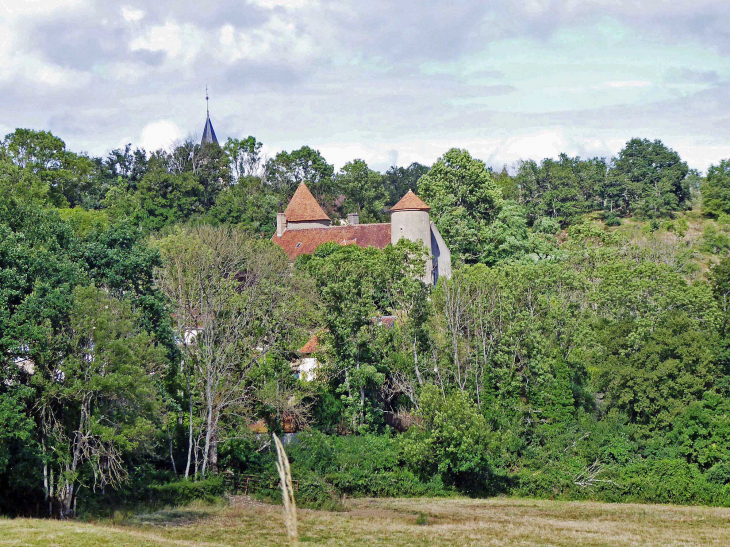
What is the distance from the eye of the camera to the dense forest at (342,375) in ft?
92.0

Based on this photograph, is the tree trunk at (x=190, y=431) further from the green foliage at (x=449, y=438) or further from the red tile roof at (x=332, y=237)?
the red tile roof at (x=332, y=237)

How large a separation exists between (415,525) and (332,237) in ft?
Answer: 137

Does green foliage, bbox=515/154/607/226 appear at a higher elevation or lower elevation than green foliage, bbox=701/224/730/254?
higher

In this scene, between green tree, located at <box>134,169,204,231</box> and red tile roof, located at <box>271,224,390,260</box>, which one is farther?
green tree, located at <box>134,169,204,231</box>

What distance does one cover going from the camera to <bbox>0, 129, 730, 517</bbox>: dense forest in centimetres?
2805

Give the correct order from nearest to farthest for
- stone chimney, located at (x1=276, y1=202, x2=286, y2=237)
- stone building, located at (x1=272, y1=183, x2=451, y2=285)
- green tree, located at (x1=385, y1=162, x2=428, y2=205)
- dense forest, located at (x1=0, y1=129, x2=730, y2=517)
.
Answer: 1. dense forest, located at (x1=0, y1=129, x2=730, y2=517)
2. stone building, located at (x1=272, y1=183, x2=451, y2=285)
3. stone chimney, located at (x1=276, y1=202, x2=286, y2=237)
4. green tree, located at (x1=385, y1=162, x2=428, y2=205)

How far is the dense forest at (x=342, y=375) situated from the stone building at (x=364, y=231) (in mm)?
10266

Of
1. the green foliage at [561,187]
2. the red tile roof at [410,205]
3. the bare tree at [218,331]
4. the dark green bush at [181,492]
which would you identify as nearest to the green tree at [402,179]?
the green foliage at [561,187]

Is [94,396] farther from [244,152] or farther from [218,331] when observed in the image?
[244,152]

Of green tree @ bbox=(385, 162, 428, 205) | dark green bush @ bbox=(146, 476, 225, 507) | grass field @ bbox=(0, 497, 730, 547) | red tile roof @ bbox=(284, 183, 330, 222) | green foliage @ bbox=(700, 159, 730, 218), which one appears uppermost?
green tree @ bbox=(385, 162, 428, 205)

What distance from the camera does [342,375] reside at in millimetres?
41688

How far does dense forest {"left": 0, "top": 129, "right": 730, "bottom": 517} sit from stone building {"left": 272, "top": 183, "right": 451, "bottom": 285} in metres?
10.3

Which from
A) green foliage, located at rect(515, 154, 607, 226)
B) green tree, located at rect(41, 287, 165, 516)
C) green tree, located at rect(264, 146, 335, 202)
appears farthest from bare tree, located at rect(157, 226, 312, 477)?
green foliage, located at rect(515, 154, 607, 226)

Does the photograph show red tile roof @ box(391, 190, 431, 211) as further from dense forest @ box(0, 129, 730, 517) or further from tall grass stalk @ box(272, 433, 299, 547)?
tall grass stalk @ box(272, 433, 299, 547)
